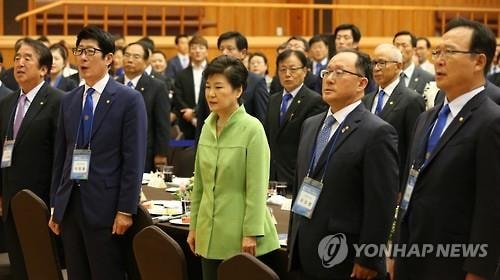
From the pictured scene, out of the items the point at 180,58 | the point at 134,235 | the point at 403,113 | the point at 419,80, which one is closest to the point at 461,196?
the point at 134,235

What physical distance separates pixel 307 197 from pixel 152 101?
448cm

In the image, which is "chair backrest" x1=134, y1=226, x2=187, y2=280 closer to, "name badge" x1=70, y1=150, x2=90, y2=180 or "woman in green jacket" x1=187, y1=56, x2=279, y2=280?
"woman in green jacket" x1=187, y1=56, x2=279, y2=280

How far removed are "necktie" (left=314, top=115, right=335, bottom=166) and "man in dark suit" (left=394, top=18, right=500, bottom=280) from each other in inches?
17.2

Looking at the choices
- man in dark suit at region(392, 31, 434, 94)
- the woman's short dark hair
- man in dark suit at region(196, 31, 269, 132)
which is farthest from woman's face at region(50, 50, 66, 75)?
the woman's short dark hair

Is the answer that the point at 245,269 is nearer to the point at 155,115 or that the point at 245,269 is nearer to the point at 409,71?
the point at 155,115

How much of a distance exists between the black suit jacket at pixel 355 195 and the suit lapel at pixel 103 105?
1.29 m

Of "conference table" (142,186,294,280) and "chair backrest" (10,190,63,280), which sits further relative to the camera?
"chair backrest" (10,190,63,280)

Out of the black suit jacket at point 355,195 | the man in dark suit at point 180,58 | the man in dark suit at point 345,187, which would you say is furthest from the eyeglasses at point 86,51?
the man in dark suit at point 180,58

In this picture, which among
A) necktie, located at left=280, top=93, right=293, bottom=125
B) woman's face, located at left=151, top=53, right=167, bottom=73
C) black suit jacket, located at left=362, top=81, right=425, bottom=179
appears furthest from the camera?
woman's face, located at left=151, top=53, right=167, bottom=73

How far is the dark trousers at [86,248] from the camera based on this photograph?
449 cm

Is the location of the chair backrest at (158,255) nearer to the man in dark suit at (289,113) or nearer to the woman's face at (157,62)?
the man in dark suit at (289,113)

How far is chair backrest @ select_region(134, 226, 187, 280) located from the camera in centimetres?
327

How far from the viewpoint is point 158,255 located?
11.1ft

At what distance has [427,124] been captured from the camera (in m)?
3.46
